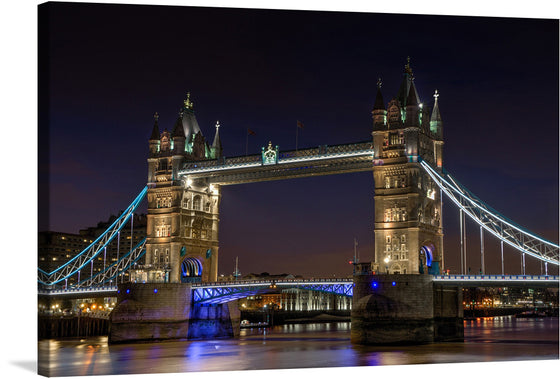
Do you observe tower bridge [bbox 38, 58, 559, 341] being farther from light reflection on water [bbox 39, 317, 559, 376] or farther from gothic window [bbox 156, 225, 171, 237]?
light reflection on water [bbox 39, 317, 559, 376]

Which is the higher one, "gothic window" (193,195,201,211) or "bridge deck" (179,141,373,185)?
Result: "bridge deck" (179,141,373,185)

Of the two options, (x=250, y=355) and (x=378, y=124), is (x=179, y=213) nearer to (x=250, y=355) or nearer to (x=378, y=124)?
(x=378, y=124)

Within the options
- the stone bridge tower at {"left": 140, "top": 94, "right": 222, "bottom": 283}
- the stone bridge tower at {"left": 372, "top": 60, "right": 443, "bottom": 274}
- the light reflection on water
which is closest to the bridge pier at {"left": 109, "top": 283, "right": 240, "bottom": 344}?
the light reflection on water

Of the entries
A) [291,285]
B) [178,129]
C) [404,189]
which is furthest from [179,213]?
[404,189]

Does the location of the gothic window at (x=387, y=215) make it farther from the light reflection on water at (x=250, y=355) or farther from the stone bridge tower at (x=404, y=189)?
the light reflection on water at (x=250, y=355)

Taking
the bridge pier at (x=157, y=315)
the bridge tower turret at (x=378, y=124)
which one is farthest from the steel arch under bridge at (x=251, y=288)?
the bridge tower turret at (x=378, y=124)

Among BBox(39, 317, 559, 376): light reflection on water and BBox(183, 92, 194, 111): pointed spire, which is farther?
BBox(183, 92, 194, 111): pointed spire
